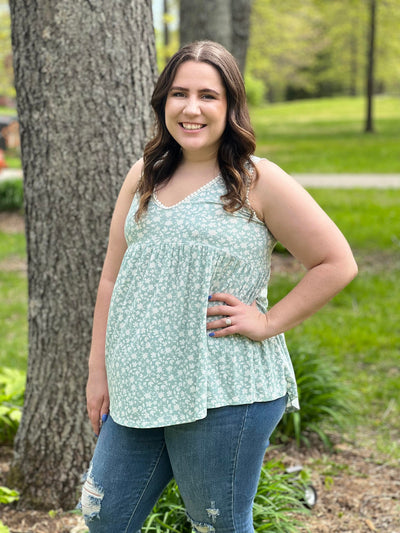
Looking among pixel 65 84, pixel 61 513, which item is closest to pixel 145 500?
pixel 61 513

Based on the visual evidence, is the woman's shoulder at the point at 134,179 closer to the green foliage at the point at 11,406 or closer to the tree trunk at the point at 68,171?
the tree trunk at the point at 68,171

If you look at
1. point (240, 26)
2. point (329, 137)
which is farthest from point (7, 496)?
point (329, 137)

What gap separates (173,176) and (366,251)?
20.1 feet

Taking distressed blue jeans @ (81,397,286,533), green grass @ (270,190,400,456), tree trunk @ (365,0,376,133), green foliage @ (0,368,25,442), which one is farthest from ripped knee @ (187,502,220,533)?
tree trunk @ (365,0,376,133)

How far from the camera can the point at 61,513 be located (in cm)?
306

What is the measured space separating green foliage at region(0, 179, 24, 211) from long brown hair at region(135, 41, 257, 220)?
909 centimetres

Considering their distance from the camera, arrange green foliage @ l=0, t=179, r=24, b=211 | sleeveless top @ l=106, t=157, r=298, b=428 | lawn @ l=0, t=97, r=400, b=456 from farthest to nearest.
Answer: green foliage @ l=0, t=179, r=24, b=211 < lawn @ l=0, t=97, r=400, b=456 < sleeveless top @ l=106, t=157, r=298, b=428

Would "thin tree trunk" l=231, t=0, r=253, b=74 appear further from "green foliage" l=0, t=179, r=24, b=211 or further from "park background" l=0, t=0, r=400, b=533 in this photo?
"green foliage" l=0, t=179, r=24, b=211

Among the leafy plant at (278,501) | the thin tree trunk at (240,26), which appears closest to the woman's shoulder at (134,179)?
the leafy plant at (278,501)

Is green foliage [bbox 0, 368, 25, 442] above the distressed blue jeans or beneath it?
beneath

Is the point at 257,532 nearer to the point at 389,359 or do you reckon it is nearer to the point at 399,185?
the point at 389,359

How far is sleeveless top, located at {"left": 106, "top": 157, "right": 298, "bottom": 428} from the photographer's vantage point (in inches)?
71.6

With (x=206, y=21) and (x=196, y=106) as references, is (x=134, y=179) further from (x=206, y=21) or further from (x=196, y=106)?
(x=206, y=21)

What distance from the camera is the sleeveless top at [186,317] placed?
5.97ft
